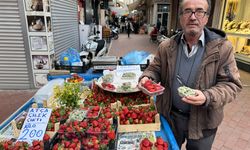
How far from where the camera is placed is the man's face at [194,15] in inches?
52.7

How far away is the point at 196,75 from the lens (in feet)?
4.84

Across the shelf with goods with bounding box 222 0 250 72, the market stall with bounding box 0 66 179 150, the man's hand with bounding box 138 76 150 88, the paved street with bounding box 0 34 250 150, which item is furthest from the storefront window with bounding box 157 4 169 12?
the man's hand with bounding box 138 76 150 88

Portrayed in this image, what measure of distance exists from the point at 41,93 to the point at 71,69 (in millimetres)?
967

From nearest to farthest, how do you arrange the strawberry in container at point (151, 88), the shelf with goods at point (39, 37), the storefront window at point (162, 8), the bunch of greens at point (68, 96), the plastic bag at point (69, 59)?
the strawberry in container at point (151, 88), the bunch of greens at point (68, 96), the plastic bag at point (69, 59), the shelf with goods at point (39, 37), the storefront window at point (162, 8)

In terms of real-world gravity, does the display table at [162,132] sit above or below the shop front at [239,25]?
below

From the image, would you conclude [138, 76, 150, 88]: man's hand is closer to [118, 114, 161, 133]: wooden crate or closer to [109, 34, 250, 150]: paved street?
[118, 114, 161, 133]: wooden crate

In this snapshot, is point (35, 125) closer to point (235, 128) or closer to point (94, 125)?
point (94, 125)

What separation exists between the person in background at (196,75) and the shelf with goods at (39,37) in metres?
3.74

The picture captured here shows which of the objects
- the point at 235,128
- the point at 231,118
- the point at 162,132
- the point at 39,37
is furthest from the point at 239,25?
the point at 162,132

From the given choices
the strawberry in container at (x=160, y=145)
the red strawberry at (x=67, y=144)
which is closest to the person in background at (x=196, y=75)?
the strawberry in container at (x=160, y=145)

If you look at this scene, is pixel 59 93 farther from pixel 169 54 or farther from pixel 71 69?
pixel 71 69

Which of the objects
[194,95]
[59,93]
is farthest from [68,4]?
[194,95]

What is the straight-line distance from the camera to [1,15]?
456 centimetres

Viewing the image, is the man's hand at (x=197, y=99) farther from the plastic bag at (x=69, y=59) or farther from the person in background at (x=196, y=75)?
the plastic bag at (x=69, y=59)
